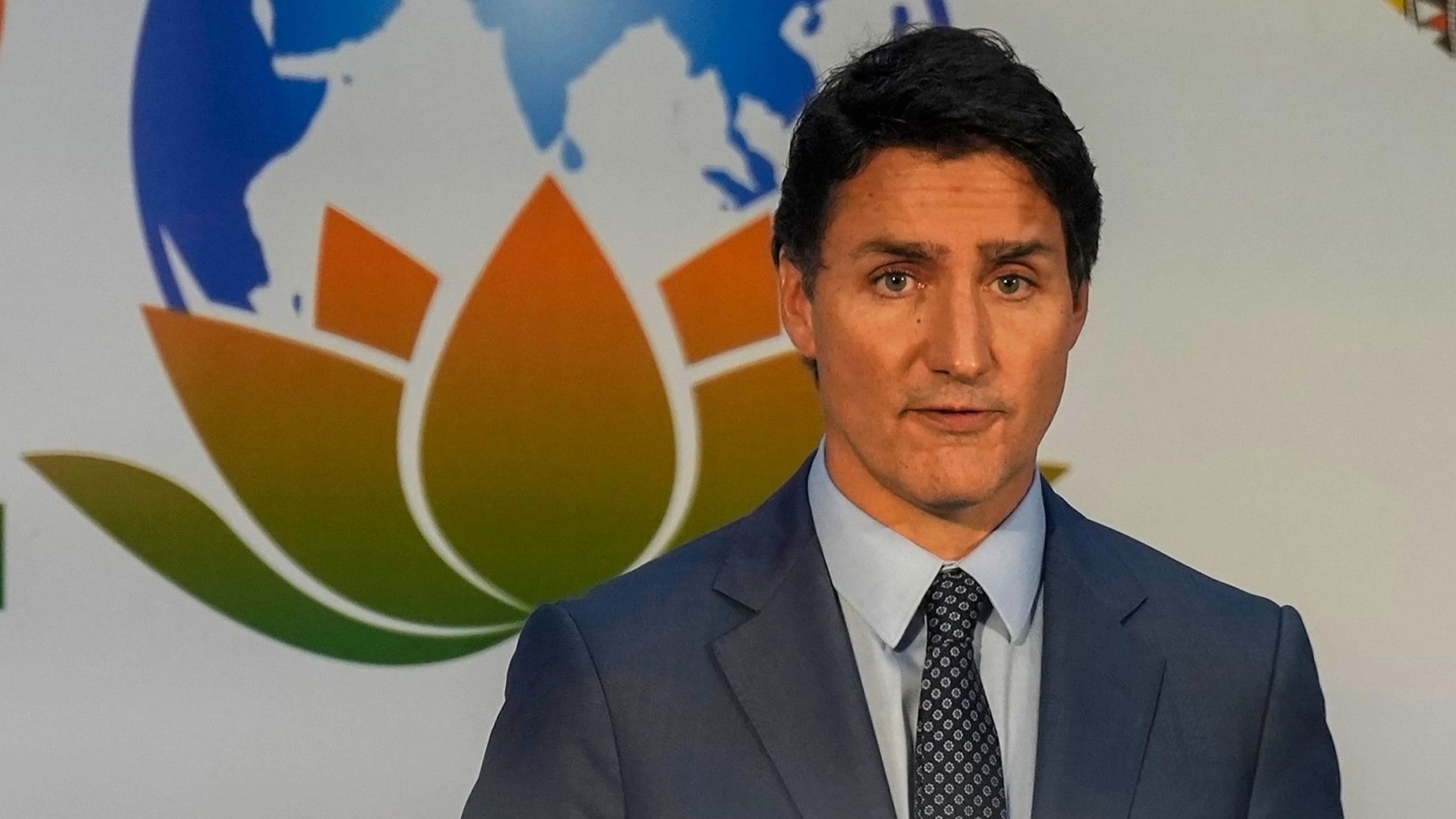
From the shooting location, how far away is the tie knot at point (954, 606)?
4.82 ft

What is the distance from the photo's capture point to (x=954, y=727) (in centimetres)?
142

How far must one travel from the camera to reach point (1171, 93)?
232 centimetres

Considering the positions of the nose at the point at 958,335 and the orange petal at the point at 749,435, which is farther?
the orange petal at the point at 749,435

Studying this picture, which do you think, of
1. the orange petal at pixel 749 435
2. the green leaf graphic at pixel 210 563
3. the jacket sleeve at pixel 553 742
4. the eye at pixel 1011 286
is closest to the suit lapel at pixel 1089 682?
the eye at pixel 1011 286

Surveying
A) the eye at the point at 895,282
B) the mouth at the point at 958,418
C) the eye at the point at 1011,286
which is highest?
the eye at the point at 1011,286

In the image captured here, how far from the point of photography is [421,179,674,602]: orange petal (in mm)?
2229

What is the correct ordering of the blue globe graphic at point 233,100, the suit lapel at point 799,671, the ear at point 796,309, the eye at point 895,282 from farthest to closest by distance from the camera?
the blue globe graphic at point 233,100 → the ear at point 796,309 → the eye at point 895,282 → the suit lapel at point 799,671

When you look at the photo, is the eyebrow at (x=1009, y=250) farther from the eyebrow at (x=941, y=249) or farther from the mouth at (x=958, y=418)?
the mouth at (x=958, y=418)

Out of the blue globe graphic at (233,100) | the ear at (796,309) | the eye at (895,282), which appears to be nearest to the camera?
the eye at (895,282)

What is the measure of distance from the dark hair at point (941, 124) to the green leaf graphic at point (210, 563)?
96cm

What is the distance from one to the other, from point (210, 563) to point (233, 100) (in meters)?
0.64

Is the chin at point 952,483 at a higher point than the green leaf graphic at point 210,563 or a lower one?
higher

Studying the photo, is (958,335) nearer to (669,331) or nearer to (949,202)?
(949,202)

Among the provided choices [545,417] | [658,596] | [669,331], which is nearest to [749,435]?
[669,331]
